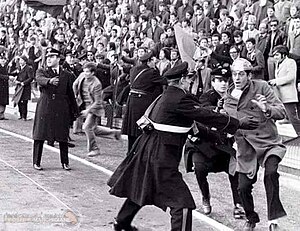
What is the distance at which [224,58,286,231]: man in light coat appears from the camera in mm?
7668

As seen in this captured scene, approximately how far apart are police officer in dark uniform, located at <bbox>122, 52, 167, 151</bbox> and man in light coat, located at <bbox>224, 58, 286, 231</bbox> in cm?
424

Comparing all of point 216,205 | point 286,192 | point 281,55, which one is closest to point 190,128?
point 216,205

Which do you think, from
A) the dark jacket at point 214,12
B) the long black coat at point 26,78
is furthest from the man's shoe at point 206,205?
the long black coat at point 26,78

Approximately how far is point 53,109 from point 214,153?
388 centimetres

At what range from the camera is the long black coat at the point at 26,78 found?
20.6 m

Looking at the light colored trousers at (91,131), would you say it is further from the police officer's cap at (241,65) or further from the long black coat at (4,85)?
the long black coat at (4,85)

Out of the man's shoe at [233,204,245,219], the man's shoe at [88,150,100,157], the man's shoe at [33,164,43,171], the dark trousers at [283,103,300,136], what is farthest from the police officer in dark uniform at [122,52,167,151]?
the man's shoe at [233,204,245,219]

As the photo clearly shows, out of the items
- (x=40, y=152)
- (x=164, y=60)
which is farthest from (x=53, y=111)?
(x=164, y=60)

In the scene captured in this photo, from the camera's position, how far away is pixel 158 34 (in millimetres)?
18281

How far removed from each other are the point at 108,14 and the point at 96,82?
905cm

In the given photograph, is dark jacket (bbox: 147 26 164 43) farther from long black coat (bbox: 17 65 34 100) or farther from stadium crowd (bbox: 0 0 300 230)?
long black coat (bbox: 17 65 34 100)

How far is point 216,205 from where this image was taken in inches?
368

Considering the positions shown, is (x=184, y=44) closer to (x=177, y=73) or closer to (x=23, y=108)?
(x=177, y=73)

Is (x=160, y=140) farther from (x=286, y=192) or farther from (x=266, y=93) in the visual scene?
(x=286, y=192)
